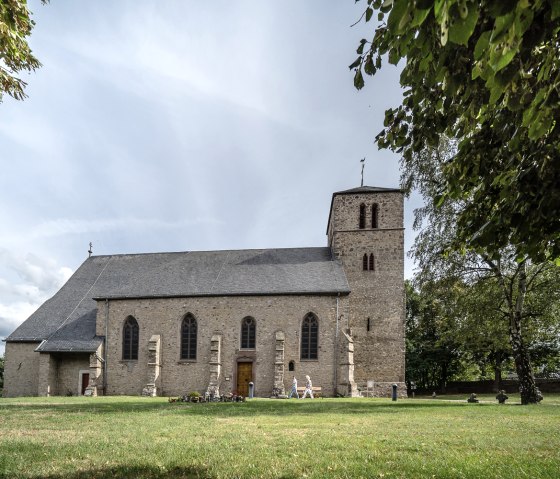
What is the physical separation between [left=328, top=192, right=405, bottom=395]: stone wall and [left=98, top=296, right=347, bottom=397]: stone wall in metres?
2.26

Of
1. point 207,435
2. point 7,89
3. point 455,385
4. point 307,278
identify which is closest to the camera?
point 7,89

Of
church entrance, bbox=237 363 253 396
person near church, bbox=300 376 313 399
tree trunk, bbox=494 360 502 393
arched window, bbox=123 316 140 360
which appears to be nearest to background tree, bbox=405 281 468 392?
tree trunk, bbox=494 360 502 393

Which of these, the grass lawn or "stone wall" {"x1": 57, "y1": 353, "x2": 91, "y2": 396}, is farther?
"stone wall" {"x1": 57, "y1": 353, "x2": 91, "y2": 396}

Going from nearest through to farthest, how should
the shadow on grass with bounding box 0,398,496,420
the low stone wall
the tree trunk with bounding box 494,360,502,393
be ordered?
the shadow on grass with bounding box 0,398,496,420 → the low stone wall → the tree trunk with bounding box 494,360,502,393

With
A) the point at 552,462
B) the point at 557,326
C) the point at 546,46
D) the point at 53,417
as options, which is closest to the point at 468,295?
the point at 557,326

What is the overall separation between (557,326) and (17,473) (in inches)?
1148

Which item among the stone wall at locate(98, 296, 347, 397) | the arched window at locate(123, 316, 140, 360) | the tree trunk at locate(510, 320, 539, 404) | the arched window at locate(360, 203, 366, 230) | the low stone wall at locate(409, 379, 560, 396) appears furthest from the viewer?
the low stone wall at locate(409, 379, 560, 396)

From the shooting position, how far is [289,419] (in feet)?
44.0

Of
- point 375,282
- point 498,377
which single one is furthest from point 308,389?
point 498,377

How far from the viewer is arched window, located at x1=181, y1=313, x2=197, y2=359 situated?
31.5 meters

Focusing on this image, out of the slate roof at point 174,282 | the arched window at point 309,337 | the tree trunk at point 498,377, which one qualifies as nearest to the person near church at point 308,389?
the arched window at point 309,337

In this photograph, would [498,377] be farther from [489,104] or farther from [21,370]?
[489,104]

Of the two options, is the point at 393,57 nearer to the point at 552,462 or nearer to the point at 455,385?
the point at 552,462

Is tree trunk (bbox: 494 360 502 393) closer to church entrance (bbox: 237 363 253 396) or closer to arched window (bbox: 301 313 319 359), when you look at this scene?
arched window (bbox: 301 313 319 359)
